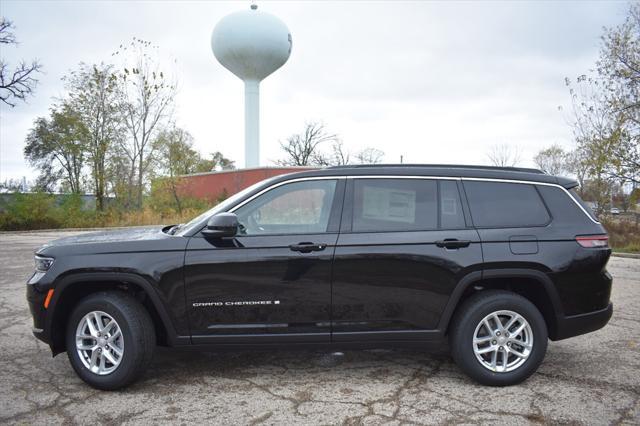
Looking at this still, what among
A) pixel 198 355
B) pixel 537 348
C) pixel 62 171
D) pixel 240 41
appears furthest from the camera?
pixel 62 171

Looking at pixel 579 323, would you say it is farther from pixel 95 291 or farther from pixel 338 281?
pixel 95 291

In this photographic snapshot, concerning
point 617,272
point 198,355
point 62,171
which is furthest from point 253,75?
point 198,355

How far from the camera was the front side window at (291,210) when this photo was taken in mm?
4078

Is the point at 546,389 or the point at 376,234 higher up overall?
the point at 376,234

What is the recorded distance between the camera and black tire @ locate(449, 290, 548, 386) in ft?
13.1

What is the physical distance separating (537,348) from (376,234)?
158 cm

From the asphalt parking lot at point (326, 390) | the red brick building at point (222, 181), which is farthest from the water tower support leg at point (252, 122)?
the asphalt parking lot at point (326, 390)

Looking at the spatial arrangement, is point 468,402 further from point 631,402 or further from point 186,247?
point 186,247

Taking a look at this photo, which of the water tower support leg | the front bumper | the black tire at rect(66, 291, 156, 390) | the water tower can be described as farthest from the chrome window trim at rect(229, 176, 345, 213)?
the water tower support leg

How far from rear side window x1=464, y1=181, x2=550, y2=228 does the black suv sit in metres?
0.02

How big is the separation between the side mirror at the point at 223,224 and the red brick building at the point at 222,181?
91.4ft

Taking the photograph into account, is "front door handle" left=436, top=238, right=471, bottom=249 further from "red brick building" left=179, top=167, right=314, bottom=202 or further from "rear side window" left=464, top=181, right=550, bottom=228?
"red brick building" left=179, top=167, right=314, bottom=202

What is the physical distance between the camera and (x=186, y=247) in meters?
3.96

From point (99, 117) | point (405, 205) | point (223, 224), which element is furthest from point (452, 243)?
point (99, 117)
